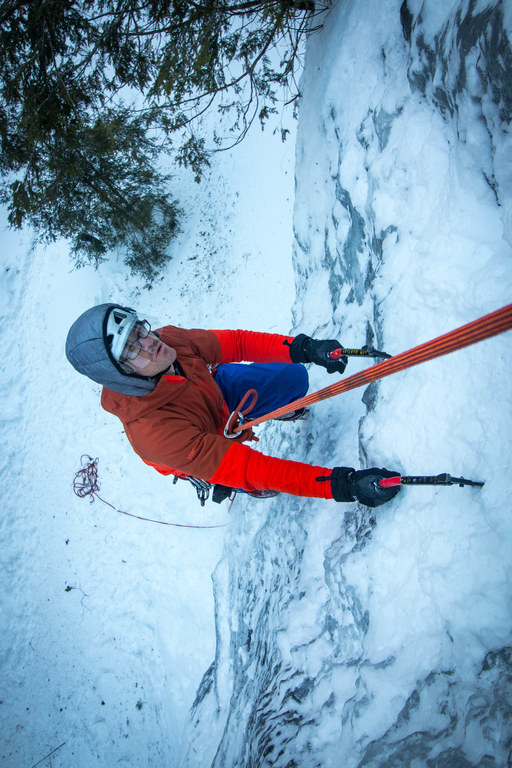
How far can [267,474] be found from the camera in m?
2.04

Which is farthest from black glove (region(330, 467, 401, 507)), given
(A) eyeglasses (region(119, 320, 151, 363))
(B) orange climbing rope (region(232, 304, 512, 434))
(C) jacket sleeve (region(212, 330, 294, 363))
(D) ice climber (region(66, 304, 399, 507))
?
(A) eyeglasses (region(119, 320, 151, 363))

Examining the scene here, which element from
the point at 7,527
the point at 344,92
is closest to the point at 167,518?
the point at 7,527

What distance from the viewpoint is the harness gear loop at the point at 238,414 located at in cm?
270

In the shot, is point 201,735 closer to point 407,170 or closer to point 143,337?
point 143,337

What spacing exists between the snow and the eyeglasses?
4.93ft

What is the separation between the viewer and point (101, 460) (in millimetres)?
6395

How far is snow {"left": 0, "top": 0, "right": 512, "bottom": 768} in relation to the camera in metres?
1.77

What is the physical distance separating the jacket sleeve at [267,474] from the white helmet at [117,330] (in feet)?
2.72

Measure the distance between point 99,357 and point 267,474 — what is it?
3.65 ft

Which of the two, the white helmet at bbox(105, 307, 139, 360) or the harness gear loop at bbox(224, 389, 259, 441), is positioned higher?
the white helmet at bbox(105, 307, 139, 360)

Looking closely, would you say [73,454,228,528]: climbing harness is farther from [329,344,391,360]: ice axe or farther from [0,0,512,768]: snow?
[329,344,391,360]: ice axe

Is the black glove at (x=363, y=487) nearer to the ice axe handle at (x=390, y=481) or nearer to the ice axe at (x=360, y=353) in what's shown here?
the ice axe handle at (x=390, y=481)

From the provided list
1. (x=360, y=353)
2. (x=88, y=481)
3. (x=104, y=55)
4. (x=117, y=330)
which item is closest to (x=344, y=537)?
(x=360, y=353)

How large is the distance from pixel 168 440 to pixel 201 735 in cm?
314
